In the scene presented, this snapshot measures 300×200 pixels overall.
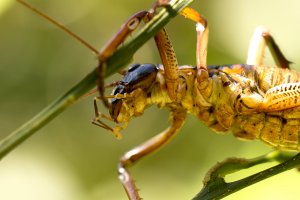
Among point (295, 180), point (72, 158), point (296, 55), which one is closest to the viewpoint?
point (295, 180)

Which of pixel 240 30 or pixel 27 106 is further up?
pixel 27 106

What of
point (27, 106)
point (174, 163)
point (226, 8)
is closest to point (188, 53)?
point (226, 8)

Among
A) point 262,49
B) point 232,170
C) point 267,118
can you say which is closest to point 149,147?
point 267,118

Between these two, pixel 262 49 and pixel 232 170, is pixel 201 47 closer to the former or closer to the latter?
pixel 262 49

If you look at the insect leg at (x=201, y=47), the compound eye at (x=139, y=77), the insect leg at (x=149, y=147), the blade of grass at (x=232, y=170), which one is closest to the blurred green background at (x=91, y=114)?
the insect leg at (x=149, y=147)

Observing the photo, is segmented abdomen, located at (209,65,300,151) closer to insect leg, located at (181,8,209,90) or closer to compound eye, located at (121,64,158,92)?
insect leg, located at (181,8,209,90)

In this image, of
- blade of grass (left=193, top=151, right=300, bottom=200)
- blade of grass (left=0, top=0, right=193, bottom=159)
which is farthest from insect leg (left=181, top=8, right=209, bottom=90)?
blade of grass (left=0, top=0, right=193, bottom=159)

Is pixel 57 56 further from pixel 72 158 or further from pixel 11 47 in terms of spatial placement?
pixel 72 158

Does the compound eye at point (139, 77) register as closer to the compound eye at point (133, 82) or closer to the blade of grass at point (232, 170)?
the compound eye at point (133, 82)
